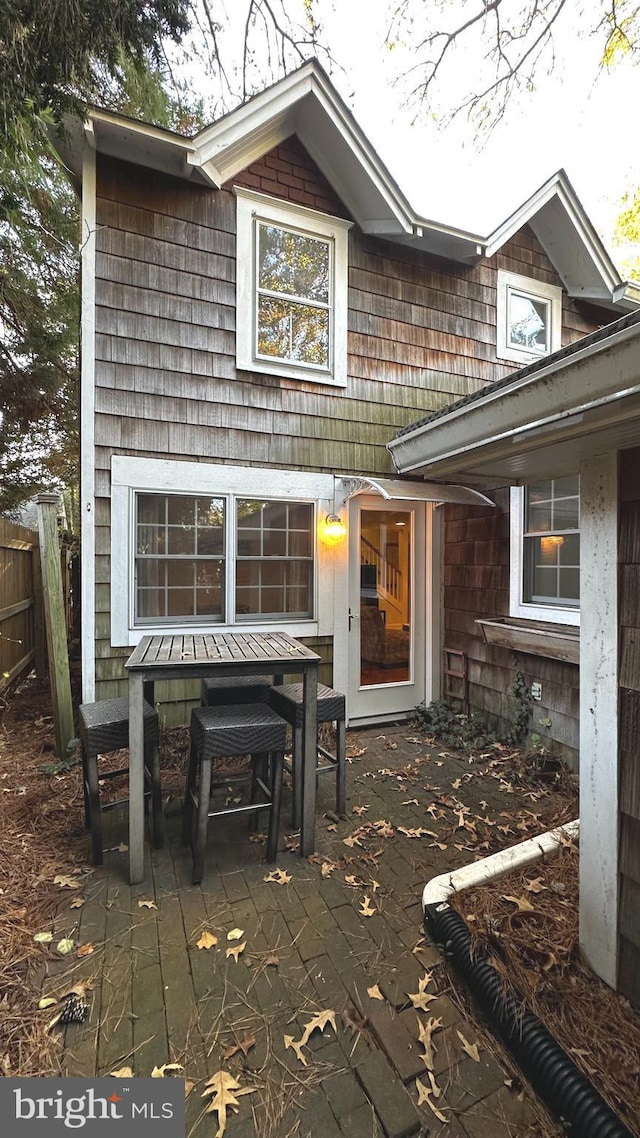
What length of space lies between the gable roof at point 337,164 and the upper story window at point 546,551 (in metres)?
2.97

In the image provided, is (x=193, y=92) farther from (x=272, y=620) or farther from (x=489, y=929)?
(x=489, y=929)

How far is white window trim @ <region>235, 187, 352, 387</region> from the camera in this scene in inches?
174

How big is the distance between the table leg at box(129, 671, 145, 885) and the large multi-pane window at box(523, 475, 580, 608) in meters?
3.58

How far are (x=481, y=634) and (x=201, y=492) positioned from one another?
10.4 ft

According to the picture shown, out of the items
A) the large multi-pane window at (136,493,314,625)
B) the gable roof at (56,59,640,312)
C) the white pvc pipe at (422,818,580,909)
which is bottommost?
the white pvc pipe at (422,818,580,909)

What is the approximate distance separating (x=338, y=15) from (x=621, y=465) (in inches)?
226

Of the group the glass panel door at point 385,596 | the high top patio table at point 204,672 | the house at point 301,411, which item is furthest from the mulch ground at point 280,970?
the glass panel door at point 385,596

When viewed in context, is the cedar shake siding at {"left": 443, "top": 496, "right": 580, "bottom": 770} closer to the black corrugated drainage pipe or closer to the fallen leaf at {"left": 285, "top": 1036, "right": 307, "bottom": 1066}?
the black corrugated drainage pipe

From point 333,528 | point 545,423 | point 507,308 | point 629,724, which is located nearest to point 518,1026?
point 629,724

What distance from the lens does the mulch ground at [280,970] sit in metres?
1.52

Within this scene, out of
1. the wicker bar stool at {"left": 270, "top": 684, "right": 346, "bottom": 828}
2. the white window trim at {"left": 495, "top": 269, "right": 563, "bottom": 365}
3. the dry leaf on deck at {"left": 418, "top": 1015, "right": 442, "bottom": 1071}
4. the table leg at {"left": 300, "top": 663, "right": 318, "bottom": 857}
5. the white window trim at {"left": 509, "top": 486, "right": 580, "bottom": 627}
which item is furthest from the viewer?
the white window trim at {"left": 495, "top": 269, "right": 563, "bottom": 365}

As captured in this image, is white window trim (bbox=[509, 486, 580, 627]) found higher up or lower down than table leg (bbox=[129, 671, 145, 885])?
higher up

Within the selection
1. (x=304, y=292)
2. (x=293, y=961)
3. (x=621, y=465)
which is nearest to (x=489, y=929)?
(x=293, y=961)

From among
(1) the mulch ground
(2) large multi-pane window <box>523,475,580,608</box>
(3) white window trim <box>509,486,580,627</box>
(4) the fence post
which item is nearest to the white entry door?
(3) white window trim <box>509,486,580,627</box>
